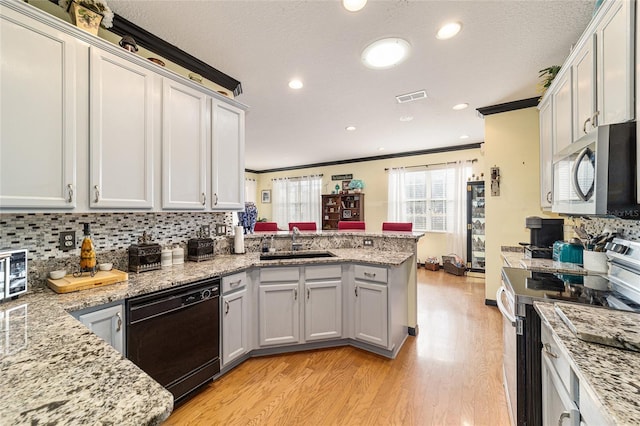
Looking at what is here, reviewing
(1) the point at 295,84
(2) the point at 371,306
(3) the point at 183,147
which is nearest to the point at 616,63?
(2) the point at 371,306

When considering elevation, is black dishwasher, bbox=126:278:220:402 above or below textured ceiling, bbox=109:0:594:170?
below

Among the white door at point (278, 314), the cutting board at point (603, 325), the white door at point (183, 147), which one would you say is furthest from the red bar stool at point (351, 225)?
the cutting board at point (603, 325)

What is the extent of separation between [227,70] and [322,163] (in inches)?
189

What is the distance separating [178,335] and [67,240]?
0.94 meters

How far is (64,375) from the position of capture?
27.1 inches

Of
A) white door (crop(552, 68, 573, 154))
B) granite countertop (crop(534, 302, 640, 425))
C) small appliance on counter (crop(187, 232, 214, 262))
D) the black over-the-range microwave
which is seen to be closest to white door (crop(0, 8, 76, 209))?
small appliance on counter (crop(187, 232, 214, 262))

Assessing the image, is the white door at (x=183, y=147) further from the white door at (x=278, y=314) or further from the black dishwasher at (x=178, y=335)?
the white door at (x=278, y=314)

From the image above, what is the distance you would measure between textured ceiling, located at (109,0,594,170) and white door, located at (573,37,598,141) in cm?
42

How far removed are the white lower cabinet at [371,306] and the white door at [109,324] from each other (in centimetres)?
178

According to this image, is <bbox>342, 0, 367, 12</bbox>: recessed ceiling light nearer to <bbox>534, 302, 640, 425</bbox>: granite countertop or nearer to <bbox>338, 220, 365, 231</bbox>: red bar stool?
<bbox>534, 302, 640, 425</bbox>: granite countertop

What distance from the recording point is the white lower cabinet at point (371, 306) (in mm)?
2281

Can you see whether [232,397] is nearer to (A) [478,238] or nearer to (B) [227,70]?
(B) [227,70]

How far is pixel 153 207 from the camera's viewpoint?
6.05ft

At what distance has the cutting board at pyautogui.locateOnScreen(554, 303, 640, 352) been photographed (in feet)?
2.66
